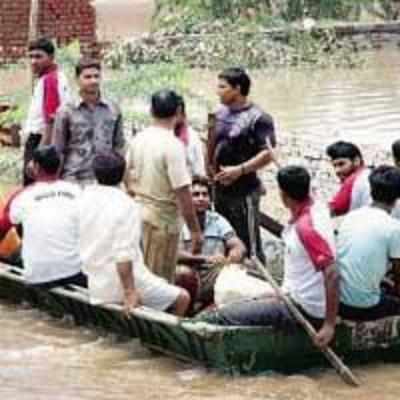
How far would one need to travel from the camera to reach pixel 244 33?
25312 millimetres

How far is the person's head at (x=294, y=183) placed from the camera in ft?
23.6

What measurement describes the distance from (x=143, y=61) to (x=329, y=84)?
12.5 feet

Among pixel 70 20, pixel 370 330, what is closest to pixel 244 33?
pixel 70 20

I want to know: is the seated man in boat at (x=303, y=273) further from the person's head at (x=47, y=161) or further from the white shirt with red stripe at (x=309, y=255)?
the person's head at (x=47, y=161)

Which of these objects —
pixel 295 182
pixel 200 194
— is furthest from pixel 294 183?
pixel 200 194

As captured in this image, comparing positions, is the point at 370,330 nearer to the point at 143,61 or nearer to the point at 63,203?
the point at 63,203

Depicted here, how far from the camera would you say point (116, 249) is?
306 inches

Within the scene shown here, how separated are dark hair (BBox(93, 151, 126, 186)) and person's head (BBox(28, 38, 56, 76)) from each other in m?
2.45

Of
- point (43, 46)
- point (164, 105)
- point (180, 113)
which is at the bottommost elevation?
point (180, 113)

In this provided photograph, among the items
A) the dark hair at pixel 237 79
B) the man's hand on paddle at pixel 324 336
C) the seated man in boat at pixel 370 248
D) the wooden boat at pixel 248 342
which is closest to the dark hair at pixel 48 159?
the wooden boat at pixel 248 342

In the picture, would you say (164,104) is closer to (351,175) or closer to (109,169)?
(109,169)

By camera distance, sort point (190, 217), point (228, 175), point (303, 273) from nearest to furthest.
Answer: point (303, 273) → point (190, 217) → point (228, 175)

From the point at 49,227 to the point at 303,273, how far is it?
193 centimetres

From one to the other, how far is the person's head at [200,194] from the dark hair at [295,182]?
136cm
